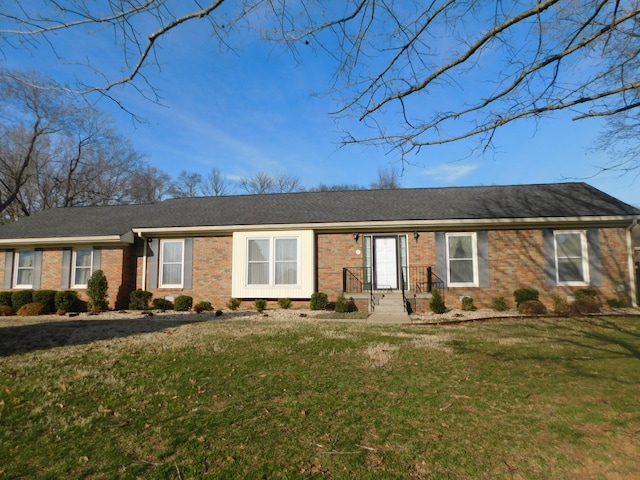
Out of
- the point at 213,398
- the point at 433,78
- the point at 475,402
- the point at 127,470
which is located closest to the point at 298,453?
the point at 127,470

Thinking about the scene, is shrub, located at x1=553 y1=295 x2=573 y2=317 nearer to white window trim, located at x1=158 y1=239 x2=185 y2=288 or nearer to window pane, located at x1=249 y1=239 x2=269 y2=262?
window pane, located at x1=249 y1=239 x2=269 y2=262

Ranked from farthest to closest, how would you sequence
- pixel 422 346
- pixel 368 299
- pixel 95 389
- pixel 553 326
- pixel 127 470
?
pixel 368 299 < pixel 553 326 < pixel 422 346 < pixel 95 389 < pixel 127 470

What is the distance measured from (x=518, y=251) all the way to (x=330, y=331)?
805 cm

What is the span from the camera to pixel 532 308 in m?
11.1

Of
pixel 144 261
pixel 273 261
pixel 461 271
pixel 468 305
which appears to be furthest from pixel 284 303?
pixel 461 271

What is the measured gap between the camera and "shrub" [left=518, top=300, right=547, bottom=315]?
11055mm

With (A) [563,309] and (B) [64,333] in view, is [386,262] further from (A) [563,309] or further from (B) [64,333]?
(B) [64,333]

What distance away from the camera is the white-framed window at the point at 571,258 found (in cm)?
1263

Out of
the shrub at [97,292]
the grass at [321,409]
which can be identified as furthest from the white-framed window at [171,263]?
the grass at [321,409]

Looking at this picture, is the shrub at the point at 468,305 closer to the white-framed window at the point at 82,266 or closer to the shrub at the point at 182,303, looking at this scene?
the shrub at the point at 182,303

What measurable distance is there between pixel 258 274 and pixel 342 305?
3.43 metres

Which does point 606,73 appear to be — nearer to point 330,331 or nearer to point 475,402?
point 475,402

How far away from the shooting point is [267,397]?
168 inches

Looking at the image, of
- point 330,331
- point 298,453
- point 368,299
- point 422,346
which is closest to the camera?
point 298,453
